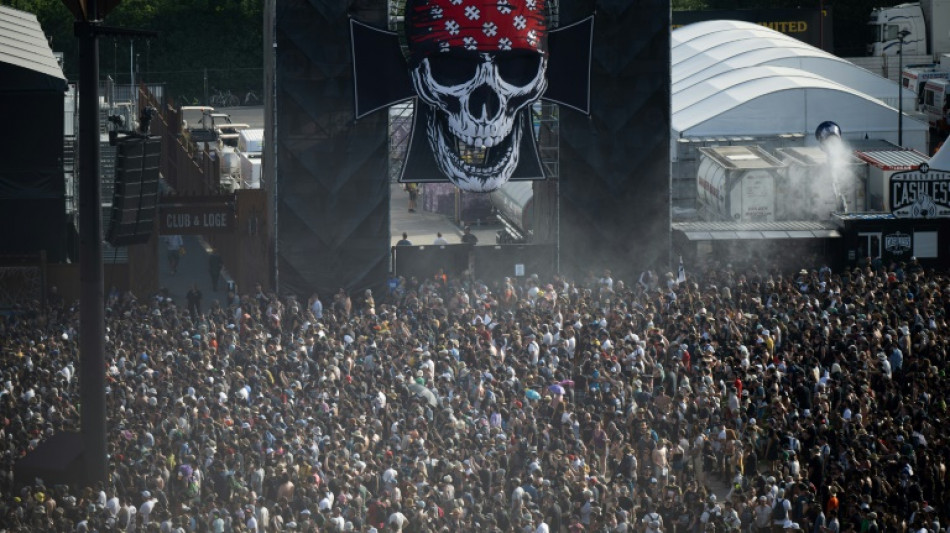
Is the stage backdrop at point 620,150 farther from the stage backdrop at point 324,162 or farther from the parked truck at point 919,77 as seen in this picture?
the parked truck at point 919,77

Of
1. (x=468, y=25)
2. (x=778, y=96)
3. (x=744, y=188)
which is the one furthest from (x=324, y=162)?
(x=778, y=96)

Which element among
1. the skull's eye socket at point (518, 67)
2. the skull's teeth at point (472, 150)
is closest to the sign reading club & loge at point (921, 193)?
the skull's eye socket at point (518, 67)

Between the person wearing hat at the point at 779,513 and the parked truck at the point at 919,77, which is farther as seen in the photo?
the parked truck at the point at 919,77

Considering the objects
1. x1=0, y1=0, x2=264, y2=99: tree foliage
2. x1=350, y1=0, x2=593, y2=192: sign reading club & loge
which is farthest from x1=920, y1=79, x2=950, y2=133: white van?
x1=0, y1=0, x2=264, y2=99: tree foliage

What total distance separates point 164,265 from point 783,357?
23.5 metres

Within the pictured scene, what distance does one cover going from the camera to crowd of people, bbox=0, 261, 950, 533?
77.3ft

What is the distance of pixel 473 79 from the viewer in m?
39.3

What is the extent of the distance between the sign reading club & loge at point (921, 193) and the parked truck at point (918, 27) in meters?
33.5

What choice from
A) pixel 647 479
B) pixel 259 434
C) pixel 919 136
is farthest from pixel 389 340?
pixel 919 136

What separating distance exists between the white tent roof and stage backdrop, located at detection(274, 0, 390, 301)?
50.0ft

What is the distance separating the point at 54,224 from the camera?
43.2 meters

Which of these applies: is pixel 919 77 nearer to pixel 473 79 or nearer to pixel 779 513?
pixel 473 79

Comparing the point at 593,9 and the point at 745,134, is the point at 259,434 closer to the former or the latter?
the point at 593,9

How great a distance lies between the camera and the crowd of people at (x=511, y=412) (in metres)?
23.5
